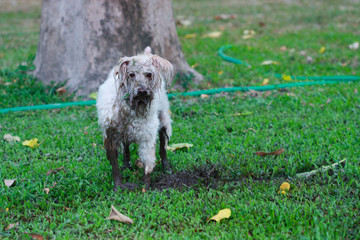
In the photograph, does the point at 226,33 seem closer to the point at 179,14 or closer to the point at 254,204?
the point at 179,14

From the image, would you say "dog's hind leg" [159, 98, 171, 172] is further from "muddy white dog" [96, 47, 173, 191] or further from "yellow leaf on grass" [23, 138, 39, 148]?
"yellow leaf on grass" [23, 138, 39, 148]

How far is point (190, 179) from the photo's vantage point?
4129 mm

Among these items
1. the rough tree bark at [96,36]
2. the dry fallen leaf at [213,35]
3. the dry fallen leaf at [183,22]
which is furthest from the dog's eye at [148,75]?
the dry fallen leaf at [183,22]

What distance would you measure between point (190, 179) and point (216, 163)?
0.37m

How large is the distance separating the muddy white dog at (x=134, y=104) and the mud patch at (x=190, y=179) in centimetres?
17

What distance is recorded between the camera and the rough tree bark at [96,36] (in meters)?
6.34

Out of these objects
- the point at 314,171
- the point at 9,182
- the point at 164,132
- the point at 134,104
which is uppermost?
the point at 134,104

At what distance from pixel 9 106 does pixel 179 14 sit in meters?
7.54

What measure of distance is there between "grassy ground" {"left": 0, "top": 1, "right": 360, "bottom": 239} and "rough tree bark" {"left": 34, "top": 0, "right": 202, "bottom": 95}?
41 cm

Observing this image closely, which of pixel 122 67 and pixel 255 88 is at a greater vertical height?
pixel 122 67

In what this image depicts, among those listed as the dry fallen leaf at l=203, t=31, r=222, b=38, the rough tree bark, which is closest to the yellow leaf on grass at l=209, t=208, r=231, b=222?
the rough tree bark

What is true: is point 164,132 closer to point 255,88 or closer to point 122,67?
point 122,67

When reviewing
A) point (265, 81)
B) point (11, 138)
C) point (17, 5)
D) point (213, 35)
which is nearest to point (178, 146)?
point (11, 138)

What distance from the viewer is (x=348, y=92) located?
6211 mm
